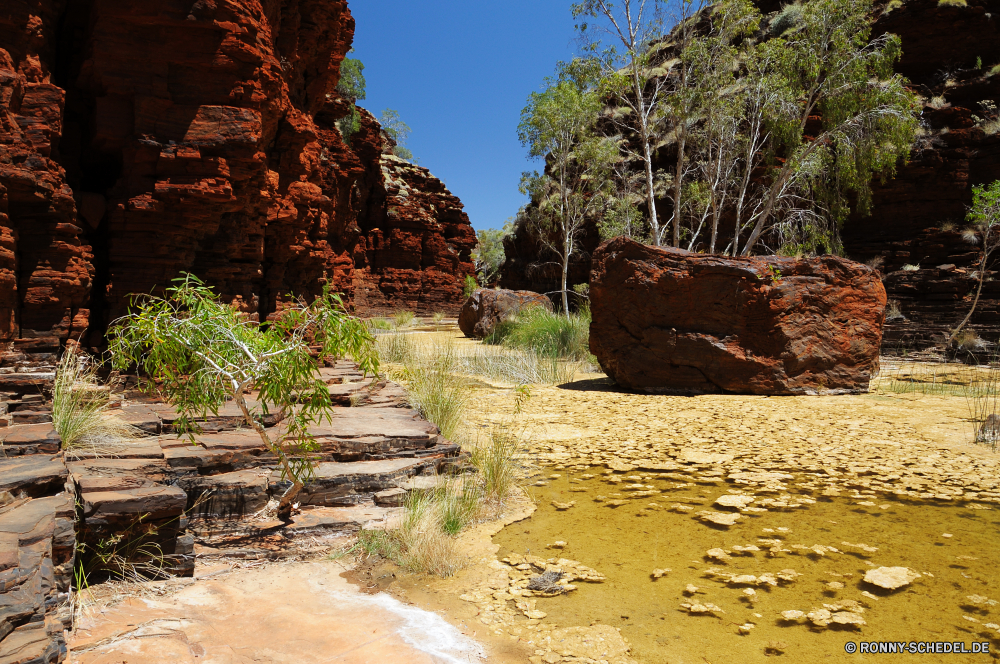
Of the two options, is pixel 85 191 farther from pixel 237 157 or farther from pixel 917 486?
pixel 917 486

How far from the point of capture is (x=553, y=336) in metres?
12.7

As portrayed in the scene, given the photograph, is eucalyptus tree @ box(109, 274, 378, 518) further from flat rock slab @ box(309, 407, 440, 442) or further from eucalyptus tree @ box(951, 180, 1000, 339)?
eucalyptus tree @ box(951, 180, 1000, 339)

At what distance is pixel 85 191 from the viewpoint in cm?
686

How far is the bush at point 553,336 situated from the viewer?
12.2m

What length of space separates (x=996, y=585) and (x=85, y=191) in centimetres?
885

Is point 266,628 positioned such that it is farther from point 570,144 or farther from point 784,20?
point 784,20

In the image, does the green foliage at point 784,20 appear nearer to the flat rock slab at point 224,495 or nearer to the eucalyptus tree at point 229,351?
the eucalyptus tree at point 229,351

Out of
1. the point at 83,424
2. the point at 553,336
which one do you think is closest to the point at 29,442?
the point at 83,424

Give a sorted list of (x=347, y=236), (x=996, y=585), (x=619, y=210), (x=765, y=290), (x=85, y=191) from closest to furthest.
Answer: (x=996, y=585), (x=85, y=191), (x=765, y=290), (x=619, y=210), (x=347, y=236)

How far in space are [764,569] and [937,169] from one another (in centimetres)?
2295

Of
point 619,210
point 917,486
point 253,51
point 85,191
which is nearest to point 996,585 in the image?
point 917,486

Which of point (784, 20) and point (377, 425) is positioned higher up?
point (784, 20)

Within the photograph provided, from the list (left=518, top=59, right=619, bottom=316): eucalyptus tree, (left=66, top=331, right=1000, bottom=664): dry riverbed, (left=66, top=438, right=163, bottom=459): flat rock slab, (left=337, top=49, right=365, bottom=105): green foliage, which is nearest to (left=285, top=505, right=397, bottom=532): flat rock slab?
(left=66, top=331, right=1000, bottom=664): dry riverbed

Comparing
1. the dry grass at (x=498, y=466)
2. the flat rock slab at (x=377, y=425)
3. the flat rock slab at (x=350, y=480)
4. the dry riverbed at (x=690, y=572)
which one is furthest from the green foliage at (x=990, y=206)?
the flat rock slab at (x=350, y=480)
